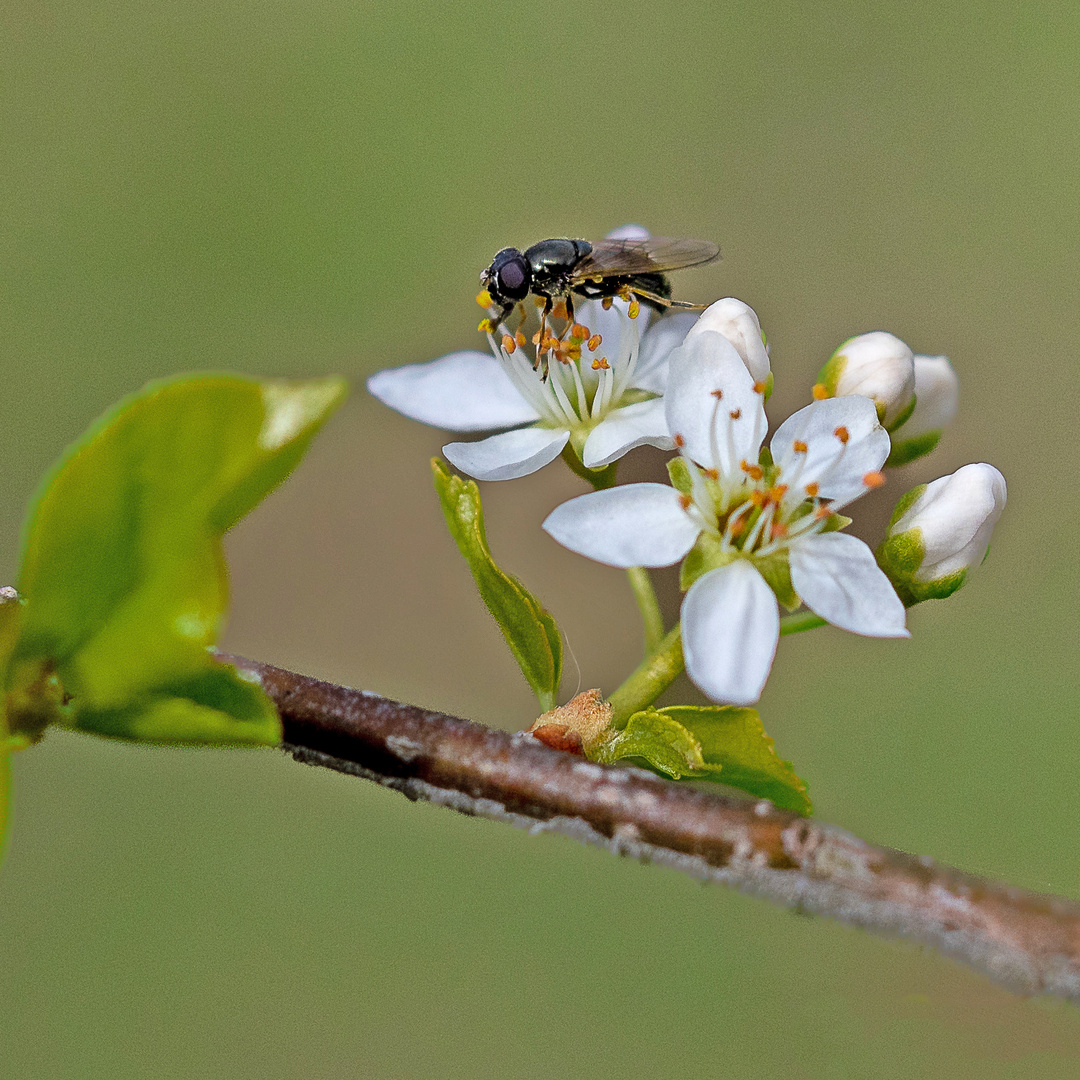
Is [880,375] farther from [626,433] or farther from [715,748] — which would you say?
[715,748]

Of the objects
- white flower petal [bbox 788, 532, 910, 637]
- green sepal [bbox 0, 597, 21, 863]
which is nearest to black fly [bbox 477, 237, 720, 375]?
white flower petal [bbox 788, 532, 910, 637]

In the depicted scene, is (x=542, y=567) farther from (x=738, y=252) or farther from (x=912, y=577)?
(x=912, y=577)

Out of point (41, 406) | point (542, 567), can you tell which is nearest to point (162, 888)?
point (542, 567)

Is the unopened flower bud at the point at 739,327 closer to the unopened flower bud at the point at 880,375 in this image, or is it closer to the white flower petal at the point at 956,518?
the unopened flower bud at the point at 880,375

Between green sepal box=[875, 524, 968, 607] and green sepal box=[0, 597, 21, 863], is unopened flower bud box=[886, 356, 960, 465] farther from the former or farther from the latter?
green sepal box=[0, 597, 21, 863]

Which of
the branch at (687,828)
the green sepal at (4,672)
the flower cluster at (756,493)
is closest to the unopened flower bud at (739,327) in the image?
the flower cluster at (756,493)

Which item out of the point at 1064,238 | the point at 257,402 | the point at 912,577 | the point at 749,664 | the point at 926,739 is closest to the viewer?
the point at 257,402

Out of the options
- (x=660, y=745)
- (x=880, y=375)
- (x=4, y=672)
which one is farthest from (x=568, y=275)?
(x=4, y=672)
